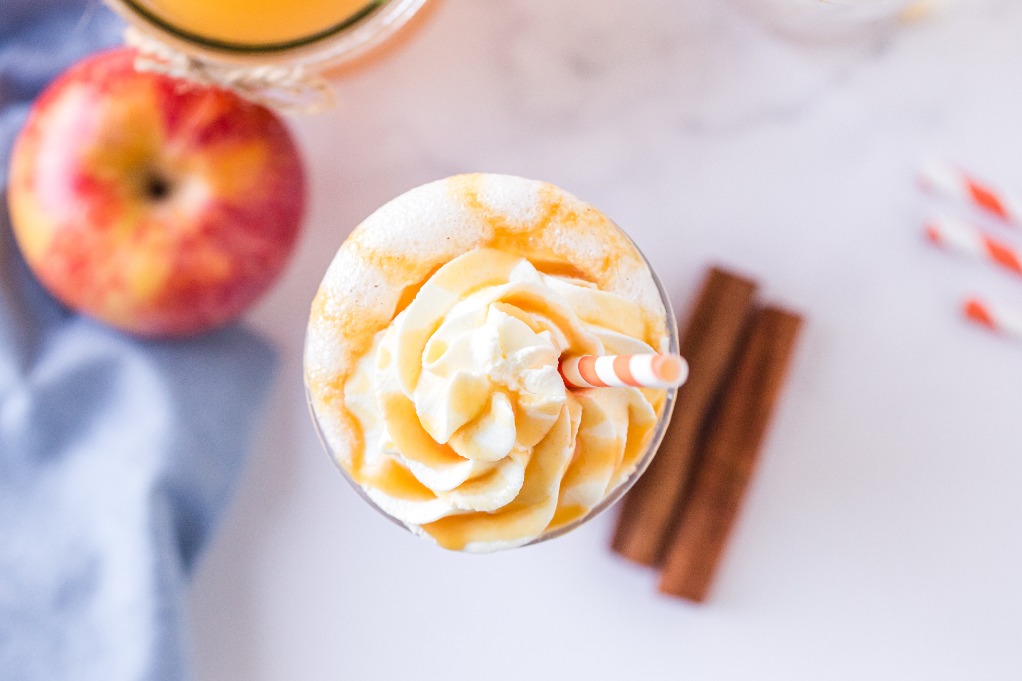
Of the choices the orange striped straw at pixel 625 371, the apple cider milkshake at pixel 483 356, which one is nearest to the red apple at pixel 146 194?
the apple cider milkshake at pixel 483 356

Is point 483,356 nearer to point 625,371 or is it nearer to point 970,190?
point 625,371

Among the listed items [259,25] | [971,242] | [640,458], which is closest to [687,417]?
[640,458]

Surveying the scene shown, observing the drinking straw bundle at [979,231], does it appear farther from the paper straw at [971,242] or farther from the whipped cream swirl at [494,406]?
the whipped cream swirl at [494,406]

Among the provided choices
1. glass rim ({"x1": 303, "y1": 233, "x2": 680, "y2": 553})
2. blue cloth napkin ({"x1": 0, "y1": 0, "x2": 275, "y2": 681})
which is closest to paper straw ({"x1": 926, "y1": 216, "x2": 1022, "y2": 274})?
glass rim ({"x1": 303, "y1": 233, "x2": 680, "y2": 553})

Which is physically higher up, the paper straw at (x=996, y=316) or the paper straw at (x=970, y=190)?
the paper straw at (x=970, y=190)

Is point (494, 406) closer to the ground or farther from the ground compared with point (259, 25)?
closer to the ground

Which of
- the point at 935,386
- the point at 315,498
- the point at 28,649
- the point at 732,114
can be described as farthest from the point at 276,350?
the point at 935,386

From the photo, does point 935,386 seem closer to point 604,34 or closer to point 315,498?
point 604,34
